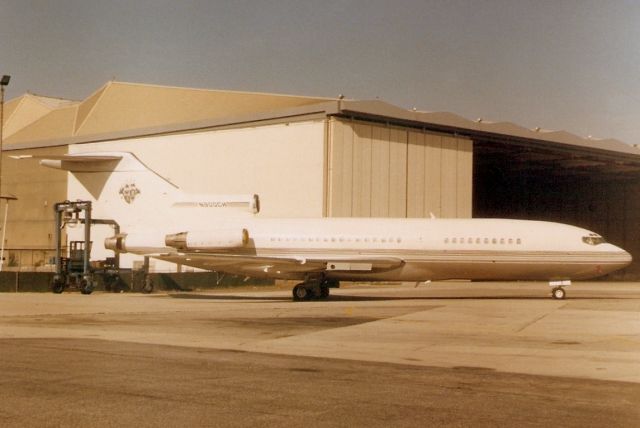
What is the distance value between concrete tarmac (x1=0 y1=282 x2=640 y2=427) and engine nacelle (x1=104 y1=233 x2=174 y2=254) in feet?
28.6

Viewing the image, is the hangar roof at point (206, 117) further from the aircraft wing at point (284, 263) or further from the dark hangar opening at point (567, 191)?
the aircraft wing at point (284, 263)

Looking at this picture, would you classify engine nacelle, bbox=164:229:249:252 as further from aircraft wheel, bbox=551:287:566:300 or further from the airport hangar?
aircraft wheel, bbox=551:287:566:300

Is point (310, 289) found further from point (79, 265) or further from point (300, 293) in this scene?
point (79, 265)

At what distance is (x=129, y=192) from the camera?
3631cm

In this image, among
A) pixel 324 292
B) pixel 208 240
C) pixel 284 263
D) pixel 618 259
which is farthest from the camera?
pixel 324 292

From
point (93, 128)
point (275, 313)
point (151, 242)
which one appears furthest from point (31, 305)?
point (93, 128)

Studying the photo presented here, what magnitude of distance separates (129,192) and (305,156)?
13.8 meters

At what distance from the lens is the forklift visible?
39.2 m

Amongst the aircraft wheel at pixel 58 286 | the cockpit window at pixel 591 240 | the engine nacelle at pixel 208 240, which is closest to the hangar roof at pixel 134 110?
the aircraft wheel at pixel 58 286

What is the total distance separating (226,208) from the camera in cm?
3638

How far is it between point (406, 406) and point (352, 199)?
37281mm

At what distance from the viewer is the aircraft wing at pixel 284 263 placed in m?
33.0

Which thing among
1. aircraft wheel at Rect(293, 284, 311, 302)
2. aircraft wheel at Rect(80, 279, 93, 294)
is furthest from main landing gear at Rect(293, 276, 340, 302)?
aircraft wheel at Rect(80, 279, 93, 294)

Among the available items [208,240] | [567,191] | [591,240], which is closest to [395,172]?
[591,240]
